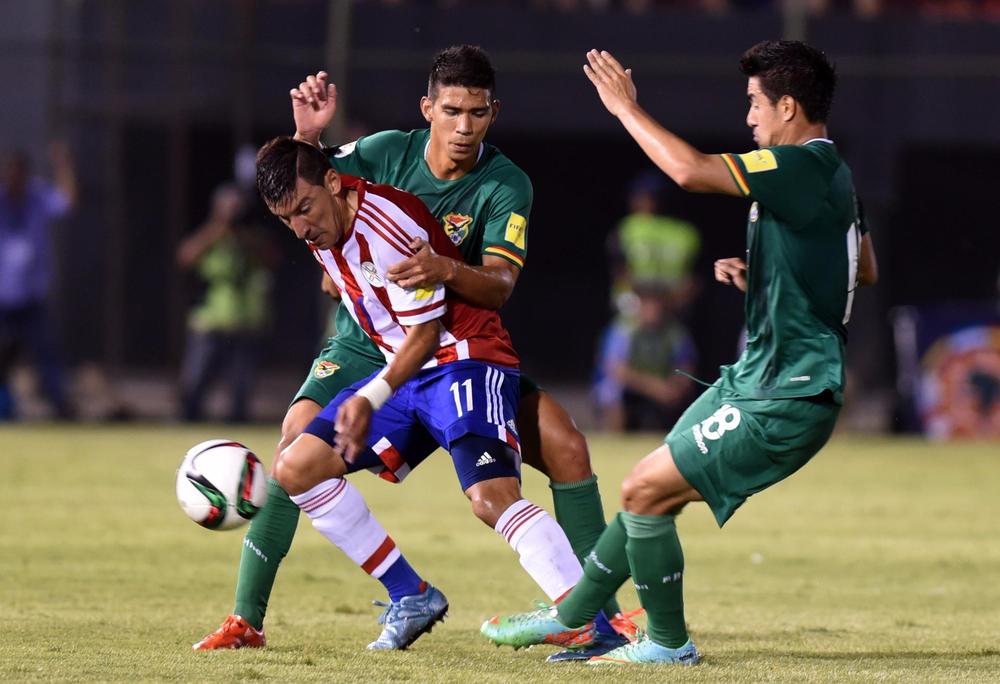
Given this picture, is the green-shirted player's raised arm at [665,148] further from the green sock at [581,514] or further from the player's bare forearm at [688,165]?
the green sock at [581,514]

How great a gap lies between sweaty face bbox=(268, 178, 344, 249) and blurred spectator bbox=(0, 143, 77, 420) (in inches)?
386

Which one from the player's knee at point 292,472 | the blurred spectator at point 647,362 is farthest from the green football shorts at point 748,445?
the blurred spectator at point 647,362

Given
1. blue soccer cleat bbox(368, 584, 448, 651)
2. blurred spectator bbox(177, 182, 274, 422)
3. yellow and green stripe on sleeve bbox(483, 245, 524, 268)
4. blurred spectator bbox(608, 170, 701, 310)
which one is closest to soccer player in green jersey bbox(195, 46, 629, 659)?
yellow and green stripe on sleeve bbox(483, 245, 524, 268)

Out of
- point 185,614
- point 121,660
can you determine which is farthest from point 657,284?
point 121,660

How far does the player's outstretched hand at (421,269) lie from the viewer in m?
5.39

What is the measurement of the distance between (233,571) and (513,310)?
35.2ft

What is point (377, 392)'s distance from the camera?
17.8ft

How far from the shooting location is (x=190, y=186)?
16344 millimetres

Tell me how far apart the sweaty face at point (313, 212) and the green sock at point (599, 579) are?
137 centimetres

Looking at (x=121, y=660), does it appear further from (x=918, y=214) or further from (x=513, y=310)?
(x=918, y=214)

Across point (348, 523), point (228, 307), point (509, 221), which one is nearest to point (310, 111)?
point (509, 221)

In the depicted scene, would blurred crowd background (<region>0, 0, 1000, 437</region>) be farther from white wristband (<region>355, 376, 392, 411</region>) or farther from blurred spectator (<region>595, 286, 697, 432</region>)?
white wristband (<region>355, 376, 392, 411</region>)

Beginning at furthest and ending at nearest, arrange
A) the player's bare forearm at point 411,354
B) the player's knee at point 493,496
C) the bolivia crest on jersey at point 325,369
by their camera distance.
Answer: the bolivia crest on jersey at point 325,369
the player's knee at point 493,496
the player's bare forearm at point 411,354

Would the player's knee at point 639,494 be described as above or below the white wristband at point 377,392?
below
